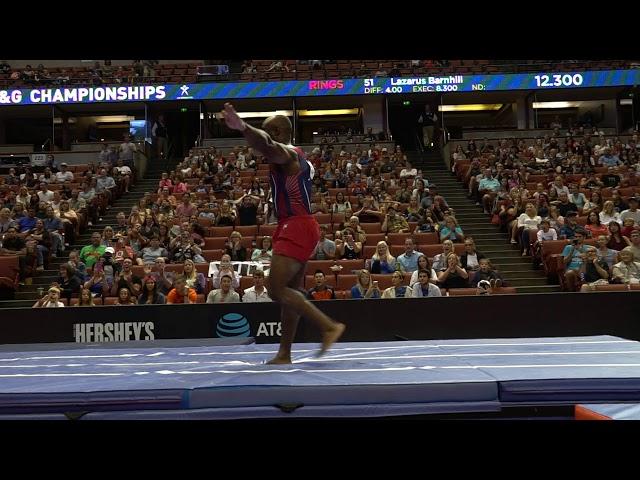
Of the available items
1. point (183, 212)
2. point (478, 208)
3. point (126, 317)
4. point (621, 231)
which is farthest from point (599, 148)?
point (126, 317)

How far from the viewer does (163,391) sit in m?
3.66

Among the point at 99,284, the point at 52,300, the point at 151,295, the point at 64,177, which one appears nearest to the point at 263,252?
the point at 151,295

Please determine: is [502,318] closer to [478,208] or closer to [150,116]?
[478,208]

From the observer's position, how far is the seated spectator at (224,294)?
9367 mm

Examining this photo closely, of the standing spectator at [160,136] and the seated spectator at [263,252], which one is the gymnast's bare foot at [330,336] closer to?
the seated spectator at [263,252]

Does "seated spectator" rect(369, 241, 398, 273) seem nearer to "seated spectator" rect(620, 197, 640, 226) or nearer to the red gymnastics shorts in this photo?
"seated spectator" rect(620, 197, 640, 226)

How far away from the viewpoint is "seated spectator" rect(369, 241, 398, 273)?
417 inches

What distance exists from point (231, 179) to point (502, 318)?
971 centimetres

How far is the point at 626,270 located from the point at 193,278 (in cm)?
666

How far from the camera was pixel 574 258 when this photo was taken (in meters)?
10.5

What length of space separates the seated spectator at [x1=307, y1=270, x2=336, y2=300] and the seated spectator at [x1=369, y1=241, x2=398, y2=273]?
119cm

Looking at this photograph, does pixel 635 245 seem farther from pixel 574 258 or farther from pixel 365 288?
pixel 365 288

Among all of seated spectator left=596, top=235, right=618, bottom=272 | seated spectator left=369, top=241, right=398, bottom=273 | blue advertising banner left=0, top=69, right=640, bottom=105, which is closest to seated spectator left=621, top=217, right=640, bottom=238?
seated spectator left=596, top=235, right=618, bottom=272

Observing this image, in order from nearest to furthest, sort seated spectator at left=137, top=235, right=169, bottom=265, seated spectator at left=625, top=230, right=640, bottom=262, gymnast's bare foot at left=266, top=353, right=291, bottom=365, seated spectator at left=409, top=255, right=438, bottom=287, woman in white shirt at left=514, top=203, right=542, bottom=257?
gymnast's bare foot at left=266, top=353, right=291, bottom=365
seated spectator at left=409, top=255, right=438, bottom=287
seated spectator at left=625, top=230, right=640, bottom=262
seated spectator at left=137, top=235, right=169, bottom=265
woman in white shirt at left=514, top=203, right=542, bottom=257
